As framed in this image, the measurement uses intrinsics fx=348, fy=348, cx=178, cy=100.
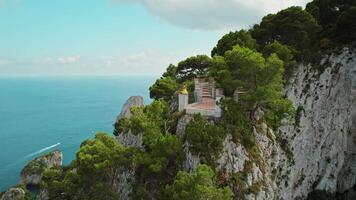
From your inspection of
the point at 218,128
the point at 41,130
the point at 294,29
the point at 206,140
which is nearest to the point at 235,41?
the point at 294,29

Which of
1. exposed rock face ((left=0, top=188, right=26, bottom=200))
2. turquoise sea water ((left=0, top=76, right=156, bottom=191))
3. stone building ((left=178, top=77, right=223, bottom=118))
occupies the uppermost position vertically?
stone building ((left=178, top=77, right=223, bottom=118))

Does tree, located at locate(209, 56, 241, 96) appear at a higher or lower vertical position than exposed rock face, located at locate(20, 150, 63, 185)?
higher

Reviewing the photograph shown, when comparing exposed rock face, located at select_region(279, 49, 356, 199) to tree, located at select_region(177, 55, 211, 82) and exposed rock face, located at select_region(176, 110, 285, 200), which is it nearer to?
exposed rock face, located at select_region(176, 110, 285, 200)

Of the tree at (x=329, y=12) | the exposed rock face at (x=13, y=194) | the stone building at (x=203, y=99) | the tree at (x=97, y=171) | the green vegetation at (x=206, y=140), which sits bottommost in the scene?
the exposed rock face at (x=13, y=194)

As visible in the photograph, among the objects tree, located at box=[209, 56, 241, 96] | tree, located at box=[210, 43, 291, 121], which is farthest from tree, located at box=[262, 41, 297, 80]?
tree, located at box=[209, 56, 241, 96]

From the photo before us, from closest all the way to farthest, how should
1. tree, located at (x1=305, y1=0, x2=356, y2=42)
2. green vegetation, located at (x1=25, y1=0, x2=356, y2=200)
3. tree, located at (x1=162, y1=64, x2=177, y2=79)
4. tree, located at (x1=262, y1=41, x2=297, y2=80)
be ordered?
1. green vegetation, located at (x1=25, y1=0, x2=356, y2=200)
2. tree, located at (x1=262, y1=41, x2=297, y2=80)
3. tree, located at (x1=305, y1=0, x2=356, y2=42)
4. tree, located at (x1=162, y1=64, x2=177, y2=79)

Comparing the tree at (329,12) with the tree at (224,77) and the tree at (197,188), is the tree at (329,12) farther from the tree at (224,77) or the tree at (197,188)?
the tree at (197,188)

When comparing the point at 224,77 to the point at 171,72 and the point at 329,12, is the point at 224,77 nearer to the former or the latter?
the point at 329,12

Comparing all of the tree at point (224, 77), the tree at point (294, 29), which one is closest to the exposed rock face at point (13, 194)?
the tree at point (224, 77)
